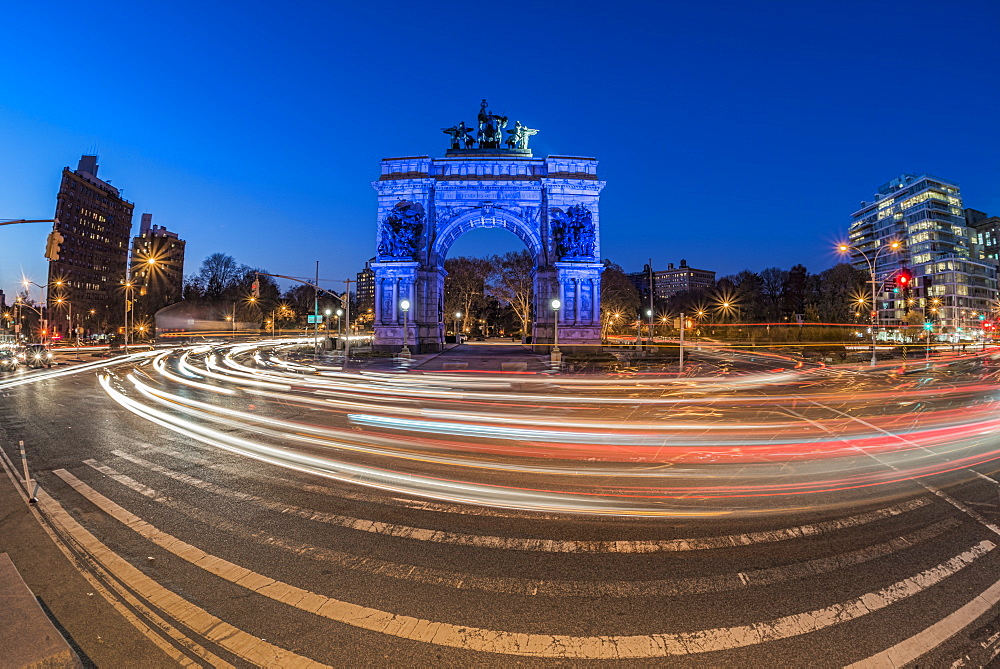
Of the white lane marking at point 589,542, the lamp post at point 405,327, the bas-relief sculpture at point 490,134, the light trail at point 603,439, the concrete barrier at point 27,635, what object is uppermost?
the bas-relief sculpture at point 490,134

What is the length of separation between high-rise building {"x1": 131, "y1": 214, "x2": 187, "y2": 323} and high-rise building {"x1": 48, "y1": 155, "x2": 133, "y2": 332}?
581 centimetres

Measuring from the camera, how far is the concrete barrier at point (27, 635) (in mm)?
3135

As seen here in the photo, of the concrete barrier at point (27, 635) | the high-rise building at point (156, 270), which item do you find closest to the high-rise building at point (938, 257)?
the concrete barrier at point (27, 635)

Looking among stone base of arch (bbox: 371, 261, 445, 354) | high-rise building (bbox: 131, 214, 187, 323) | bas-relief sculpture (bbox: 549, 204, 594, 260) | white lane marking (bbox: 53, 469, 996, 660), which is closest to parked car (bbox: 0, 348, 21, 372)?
stone base of arch (bbox: 371, 261, 445, 354)

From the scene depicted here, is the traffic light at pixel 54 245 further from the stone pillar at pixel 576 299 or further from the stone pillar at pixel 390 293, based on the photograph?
the stone pillar at pixel 576 299

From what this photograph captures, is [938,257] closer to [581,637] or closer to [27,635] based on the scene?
[581,637]

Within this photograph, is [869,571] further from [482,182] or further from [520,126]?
[520,126]

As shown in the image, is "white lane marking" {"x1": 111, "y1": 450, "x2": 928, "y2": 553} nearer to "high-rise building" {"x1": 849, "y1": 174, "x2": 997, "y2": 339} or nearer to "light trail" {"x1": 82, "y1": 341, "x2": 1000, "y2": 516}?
"light trail" {"x1": 82, "y1": 341, "x2": 1000, "y2": 516}

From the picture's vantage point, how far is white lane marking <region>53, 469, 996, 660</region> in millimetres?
3451

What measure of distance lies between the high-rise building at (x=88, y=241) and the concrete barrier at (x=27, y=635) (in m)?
130

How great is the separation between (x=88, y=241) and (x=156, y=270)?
31.9 metres

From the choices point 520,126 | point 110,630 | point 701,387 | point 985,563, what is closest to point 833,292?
point 520,126

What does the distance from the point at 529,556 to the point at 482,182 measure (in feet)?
149

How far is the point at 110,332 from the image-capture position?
283 ft
